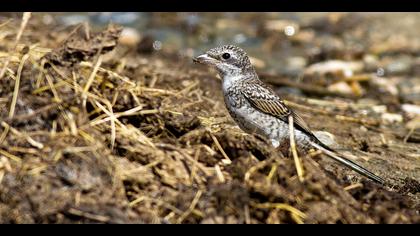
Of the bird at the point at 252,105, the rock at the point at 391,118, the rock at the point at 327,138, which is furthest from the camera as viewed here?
the rock at the point at 391,118

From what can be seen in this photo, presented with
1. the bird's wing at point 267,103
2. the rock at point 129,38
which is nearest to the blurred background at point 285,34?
the rock at point 129,38

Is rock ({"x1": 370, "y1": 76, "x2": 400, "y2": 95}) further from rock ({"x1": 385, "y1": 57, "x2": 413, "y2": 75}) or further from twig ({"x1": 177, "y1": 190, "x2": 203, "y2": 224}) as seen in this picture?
twig ({"x1": 177, "y1": 190, "x2": 203, "y2": 224})

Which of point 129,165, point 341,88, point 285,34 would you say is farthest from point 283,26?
point 129,165

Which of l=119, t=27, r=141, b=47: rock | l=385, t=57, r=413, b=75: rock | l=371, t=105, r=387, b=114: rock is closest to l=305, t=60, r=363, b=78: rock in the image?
l=385, t=57, r=413, b=75: rock

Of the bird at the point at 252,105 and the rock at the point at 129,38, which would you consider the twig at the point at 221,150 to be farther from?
the rock at the point at 129,38
